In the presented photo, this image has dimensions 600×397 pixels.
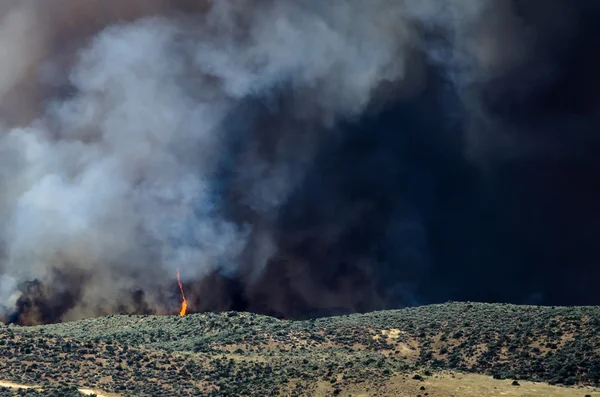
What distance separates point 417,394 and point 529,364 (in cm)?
2508

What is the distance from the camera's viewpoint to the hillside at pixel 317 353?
103812mm

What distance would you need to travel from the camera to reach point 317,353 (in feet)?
414

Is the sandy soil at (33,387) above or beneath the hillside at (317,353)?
beneath

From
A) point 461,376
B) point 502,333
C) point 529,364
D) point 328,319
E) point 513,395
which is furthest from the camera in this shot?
point 328,319

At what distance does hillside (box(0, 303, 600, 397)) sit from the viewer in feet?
341

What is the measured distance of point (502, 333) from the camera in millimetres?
128875

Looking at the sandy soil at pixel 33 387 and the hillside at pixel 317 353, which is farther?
the hillside at pixel 317 353

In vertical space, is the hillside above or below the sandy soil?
above

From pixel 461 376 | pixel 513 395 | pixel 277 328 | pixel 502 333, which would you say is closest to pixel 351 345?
pixel 277 328

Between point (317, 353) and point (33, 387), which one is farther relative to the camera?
point (317, 353)

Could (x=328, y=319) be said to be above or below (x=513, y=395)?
above

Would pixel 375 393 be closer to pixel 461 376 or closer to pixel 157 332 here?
pixel 461 376

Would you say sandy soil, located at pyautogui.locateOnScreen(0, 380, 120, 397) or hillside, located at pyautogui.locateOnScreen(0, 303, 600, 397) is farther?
hillside, located at pyautogui.locateOnScreen(0, 303, 600, 397)

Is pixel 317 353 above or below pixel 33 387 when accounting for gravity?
above
